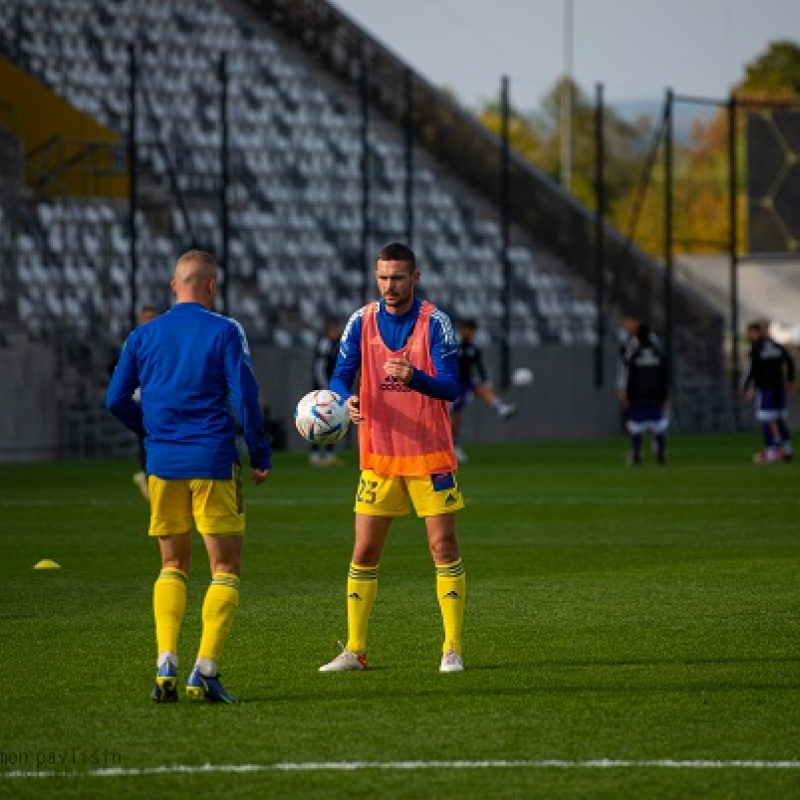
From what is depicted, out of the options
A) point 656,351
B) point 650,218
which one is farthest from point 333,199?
point 650,218

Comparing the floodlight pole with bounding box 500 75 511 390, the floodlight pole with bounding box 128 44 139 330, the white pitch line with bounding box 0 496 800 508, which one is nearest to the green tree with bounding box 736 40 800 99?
the floodlight pole with bounding box 500 75 511 390

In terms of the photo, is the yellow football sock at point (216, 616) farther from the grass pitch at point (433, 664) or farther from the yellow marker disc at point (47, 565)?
the yellow marker disc at point (47, 565)

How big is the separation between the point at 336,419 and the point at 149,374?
1446mm

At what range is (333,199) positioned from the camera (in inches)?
1854

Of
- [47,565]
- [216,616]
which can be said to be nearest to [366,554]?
[216,616]

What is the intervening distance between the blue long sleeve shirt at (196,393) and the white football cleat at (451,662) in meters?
1.55

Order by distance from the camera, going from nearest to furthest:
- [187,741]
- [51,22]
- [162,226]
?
1. [187,741]
2. [162,226]
3. [51,22]

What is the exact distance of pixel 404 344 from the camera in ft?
35.4

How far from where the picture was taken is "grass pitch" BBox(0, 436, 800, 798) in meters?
8.09

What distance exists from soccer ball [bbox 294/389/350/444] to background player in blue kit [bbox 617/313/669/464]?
825 inches

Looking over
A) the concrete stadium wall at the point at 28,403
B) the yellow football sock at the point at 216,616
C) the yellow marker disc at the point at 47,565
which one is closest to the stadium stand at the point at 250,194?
the concrete stadium wall at the point at 28,403

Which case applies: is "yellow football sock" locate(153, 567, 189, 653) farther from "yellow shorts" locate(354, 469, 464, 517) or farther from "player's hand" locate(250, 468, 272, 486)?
"yellow shorts" locate(354, 469, 464, 517)

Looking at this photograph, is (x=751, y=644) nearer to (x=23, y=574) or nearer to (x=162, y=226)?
(x=23, y=574)

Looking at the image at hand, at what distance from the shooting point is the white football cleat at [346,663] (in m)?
10.8
